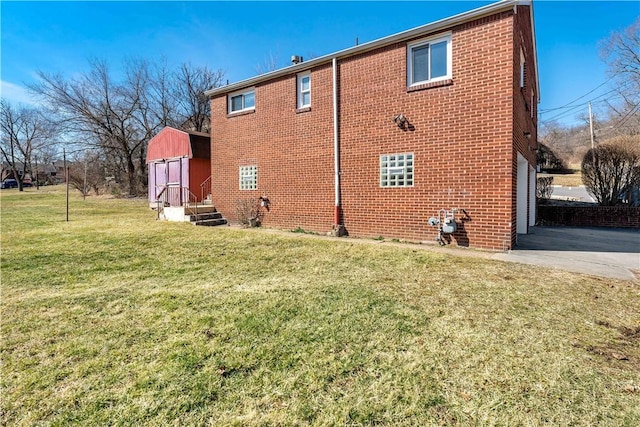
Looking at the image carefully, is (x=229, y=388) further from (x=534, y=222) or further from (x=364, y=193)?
(x=534, y=222)

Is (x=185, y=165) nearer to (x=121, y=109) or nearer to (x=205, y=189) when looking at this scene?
(x=205, y=189)

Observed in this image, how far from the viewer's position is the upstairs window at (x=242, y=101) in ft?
39.8

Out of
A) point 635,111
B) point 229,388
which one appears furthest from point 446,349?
point 635,111

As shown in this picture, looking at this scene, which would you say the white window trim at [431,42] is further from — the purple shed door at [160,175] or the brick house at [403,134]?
the purple shed door at [160,175]

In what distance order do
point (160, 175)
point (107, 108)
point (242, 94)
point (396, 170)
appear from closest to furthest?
point (396, 170), point (242, 94), point (160, 175), point (107, 108)

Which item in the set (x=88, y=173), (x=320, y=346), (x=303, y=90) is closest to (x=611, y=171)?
(x=303, y=90)

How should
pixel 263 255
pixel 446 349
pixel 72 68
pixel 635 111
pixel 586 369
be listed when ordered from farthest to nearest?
pixel 72 68 < pixel 635 111 < pixel 263 255 < pixel 446 349 < pixel 586 369

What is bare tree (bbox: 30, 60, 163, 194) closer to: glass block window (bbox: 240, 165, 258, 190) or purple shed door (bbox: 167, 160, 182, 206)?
purple shed door (bbox: 167, 160, 182, 206)

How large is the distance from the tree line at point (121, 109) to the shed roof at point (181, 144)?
1375 cm

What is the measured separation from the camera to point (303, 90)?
10.7 metres

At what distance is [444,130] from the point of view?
7.92m

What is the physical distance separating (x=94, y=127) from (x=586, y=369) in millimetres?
36574

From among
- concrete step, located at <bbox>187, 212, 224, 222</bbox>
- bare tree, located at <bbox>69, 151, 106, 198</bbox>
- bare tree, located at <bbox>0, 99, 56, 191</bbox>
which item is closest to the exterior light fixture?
concrete step, located at <bbox>187, 212, 224, 222</bbox>

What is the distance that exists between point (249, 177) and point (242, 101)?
297 centimetres
